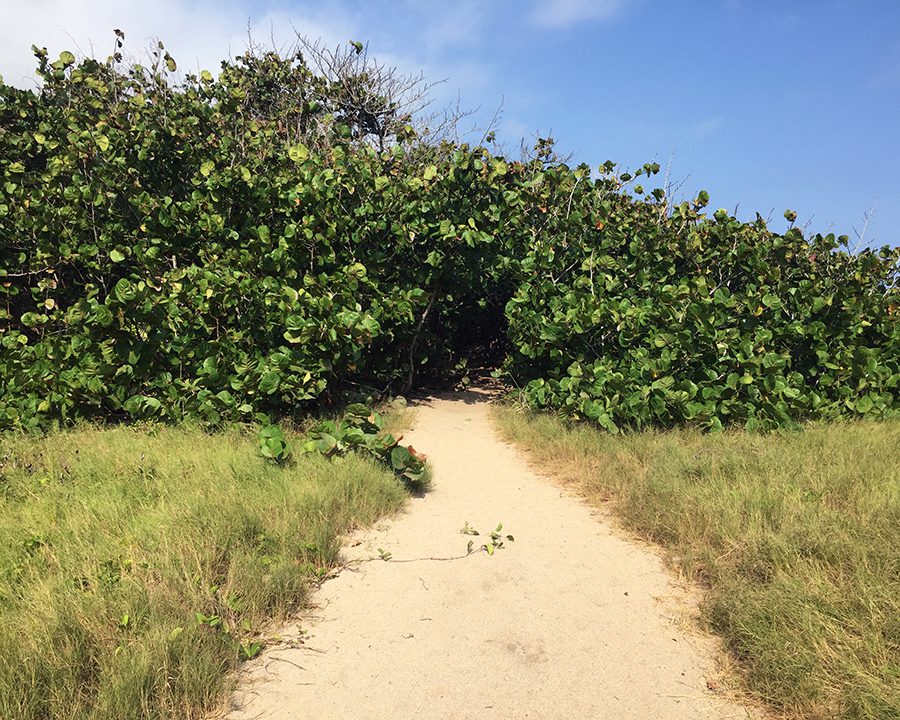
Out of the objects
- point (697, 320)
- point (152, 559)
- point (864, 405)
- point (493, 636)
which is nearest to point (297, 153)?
point (697, 320)

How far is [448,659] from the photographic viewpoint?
3082mm

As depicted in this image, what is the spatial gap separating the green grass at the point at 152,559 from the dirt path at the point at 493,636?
22 centimetres

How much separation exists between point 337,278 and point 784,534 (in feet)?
14.8

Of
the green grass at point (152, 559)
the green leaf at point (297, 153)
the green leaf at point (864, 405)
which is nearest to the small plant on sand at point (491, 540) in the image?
the green grass at point (152, 559)

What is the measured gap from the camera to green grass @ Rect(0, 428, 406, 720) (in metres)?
2.60

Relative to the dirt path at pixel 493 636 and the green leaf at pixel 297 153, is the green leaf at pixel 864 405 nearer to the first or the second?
the dirt path at pixel 493 636

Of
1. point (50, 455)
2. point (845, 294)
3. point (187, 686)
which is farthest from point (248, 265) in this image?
point (845, 294)

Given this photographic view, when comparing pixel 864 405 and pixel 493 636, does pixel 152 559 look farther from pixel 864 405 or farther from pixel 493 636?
pixel 864 405

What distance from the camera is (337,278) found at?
21.2 ft

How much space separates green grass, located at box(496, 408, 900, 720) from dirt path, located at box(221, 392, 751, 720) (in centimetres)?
25

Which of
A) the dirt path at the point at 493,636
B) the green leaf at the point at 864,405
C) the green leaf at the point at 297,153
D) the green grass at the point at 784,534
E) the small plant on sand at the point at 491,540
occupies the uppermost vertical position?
the green leaf at the point at 297,153

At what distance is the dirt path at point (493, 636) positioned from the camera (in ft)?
9.14

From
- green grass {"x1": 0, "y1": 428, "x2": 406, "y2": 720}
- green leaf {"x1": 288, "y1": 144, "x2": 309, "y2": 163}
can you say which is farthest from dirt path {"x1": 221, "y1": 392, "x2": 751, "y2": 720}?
green leaf {"x1": 288, "y1": 144, "x2": 309, "y2": 163}

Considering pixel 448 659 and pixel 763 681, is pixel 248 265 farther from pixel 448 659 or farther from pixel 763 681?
pixel 763 681
